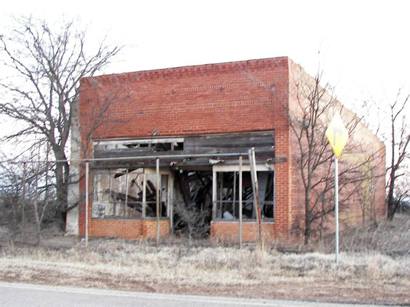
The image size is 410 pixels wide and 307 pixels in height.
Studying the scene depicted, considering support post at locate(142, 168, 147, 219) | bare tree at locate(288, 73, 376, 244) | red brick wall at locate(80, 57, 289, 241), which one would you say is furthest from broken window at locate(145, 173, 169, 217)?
bare tree at locate(288, 73, 376, 244)

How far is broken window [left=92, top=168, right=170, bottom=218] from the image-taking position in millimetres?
19094

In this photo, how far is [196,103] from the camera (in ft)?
59.3

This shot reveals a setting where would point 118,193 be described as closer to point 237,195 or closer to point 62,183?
point 62,183

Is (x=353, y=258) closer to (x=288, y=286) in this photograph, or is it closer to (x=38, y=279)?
(x=288, y=286)

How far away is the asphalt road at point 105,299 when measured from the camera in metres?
8.57

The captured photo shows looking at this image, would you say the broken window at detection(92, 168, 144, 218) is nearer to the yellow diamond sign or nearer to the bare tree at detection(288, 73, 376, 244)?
the bare tree at detection(288, 73, 376, 244)

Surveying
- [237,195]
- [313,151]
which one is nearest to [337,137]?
[313,151]

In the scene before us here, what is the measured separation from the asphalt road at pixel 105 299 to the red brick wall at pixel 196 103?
802 cm

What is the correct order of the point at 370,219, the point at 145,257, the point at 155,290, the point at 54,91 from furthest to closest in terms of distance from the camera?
the point at 370,219 < the point at 54,91 < the point at 145,257 < the point at 155,290

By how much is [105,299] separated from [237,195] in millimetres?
9248

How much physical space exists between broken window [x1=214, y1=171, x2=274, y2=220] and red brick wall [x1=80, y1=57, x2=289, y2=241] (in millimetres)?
514

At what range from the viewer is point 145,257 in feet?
45.1

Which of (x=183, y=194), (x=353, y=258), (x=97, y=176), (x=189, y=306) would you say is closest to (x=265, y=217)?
(x=183, y=194)

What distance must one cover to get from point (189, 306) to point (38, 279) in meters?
4.04
